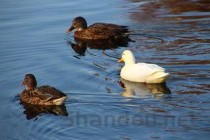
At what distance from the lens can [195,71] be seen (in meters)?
12.6

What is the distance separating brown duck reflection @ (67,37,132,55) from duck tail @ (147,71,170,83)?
133 inches

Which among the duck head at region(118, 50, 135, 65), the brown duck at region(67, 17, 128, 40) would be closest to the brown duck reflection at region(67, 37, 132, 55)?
the brown duck at region(67, 17, 128, 40)

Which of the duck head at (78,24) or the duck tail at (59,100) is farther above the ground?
the duck head at (78,24)

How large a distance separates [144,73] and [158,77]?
0.32 meters

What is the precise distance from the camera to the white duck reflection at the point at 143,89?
11.6 metres

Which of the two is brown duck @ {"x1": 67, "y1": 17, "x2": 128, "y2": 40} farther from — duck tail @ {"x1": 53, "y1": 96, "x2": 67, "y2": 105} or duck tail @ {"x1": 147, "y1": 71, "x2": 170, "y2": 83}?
duck tail @ {"x1": 53, "y1": 96, "x2": 67, "y2": 105}

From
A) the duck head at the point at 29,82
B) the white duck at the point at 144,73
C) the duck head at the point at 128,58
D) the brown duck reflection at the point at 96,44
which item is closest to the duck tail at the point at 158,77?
the white duck at the point at 144,73

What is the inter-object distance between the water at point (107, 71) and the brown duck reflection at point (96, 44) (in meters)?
0.17

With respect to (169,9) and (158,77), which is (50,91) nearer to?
(158,77)

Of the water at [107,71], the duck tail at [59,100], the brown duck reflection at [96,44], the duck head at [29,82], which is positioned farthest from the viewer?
the brown duck reflection at [96,44]

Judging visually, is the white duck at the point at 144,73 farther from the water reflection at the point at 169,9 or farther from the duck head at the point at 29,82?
the water reflection at the point at 169,9

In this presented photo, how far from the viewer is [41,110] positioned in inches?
449

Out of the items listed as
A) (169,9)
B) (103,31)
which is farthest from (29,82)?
(169,9)

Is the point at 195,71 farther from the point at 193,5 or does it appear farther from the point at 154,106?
the point at 193,5
